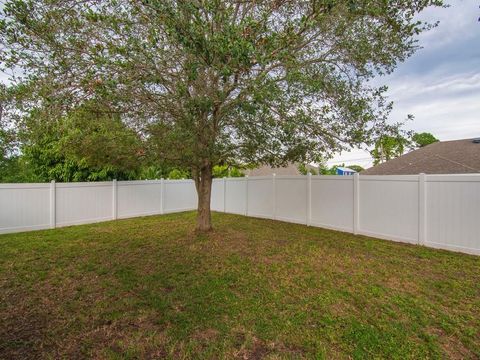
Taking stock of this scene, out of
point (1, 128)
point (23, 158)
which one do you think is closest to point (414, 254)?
point (1, 128)

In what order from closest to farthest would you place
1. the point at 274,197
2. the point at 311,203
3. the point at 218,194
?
the point at 311,203 < the point at 274,197 < the point at 218,194

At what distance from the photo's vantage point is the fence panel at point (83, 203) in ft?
26.3

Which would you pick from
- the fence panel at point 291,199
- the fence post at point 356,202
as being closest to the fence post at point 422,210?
the fence post at point 356,202

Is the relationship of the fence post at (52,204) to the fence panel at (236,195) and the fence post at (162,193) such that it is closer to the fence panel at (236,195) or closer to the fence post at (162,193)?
the fence post at (162,193)

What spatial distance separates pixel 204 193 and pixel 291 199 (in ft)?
11.2

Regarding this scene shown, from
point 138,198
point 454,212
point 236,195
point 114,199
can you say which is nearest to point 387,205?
point 454,212

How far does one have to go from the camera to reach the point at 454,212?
5094 mm

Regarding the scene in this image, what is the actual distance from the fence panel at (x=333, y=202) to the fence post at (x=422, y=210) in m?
1.60

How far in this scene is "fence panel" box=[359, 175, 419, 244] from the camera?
5.74m

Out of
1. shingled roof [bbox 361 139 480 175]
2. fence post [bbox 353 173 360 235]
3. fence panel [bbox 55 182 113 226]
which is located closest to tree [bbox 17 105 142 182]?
fence panel [bbox 55 182 113 226]

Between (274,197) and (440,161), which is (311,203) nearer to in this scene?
(274,197)

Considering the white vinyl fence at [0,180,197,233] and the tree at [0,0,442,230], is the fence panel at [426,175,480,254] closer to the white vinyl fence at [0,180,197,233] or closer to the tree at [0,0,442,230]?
the tree at [0,0,442,230]

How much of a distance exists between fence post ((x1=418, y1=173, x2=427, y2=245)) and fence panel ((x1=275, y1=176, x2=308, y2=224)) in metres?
3.12

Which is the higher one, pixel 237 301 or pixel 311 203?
pixel 311 203
